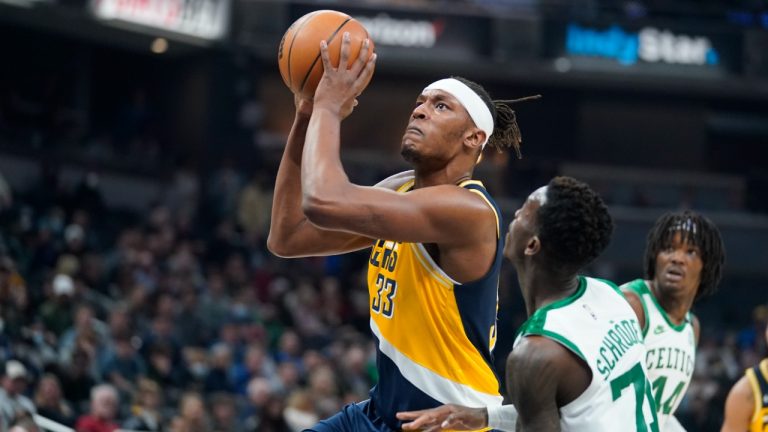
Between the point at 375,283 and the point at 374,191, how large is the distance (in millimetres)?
574

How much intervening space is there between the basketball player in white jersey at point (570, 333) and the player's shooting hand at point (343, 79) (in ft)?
2.71

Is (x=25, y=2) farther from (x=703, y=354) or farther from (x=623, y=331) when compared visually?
(x=623, y=331)

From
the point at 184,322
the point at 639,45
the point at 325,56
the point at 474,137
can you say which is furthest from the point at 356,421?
the point at 639,45

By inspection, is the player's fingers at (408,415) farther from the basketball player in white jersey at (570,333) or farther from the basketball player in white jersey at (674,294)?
the basketball player in white jersey at (674,294)

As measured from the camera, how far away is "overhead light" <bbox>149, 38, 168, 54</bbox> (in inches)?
718

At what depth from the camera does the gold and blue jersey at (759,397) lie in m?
5.92

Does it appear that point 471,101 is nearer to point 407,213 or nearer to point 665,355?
point 407,213

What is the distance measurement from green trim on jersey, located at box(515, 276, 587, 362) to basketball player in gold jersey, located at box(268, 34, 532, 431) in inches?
24.8

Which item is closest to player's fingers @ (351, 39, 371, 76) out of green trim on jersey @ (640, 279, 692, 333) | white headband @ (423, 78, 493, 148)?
white headband @ (423, 78, 493, 148)

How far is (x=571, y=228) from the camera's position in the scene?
3762 mm

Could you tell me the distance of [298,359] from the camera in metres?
13.2

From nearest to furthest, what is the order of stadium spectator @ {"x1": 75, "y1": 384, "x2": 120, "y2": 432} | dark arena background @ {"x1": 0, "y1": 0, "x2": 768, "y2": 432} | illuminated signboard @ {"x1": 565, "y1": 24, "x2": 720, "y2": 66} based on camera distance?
stadium spectator @ {"x1": 75, "y1": 384, "x2": 120, "y2": 432} < dark arena background @ {"x1": 0, "y1": 0, "x2": 768, "y2": 432} < illuminated signboard @ {"x1": 565, "y1": 24, "x2": 720, "y2": 66}

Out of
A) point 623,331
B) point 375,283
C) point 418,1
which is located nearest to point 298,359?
point 418,1

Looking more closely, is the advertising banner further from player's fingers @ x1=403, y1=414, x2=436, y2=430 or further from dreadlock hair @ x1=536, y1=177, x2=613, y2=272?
dreadlock hair @ x1=536, y1=177, x2=613, y2=272
